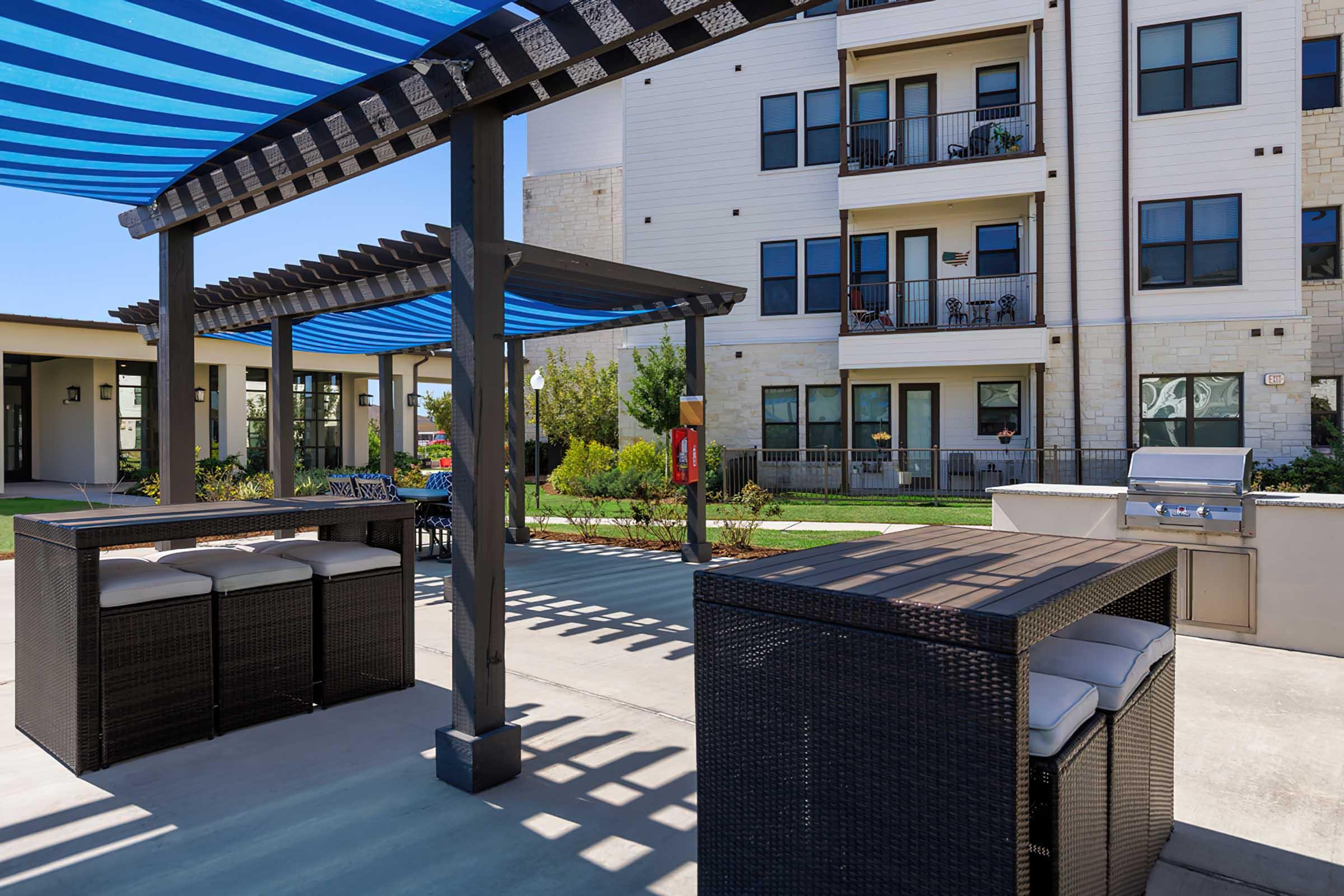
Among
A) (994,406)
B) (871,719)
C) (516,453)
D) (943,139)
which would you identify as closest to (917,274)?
(943,139)

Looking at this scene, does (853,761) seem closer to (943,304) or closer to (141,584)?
(141,584)

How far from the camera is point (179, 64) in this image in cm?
363

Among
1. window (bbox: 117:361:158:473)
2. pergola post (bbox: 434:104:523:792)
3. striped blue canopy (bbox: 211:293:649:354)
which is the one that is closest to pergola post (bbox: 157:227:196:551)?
striped blue canopy (bbox: 211:293:649:354)

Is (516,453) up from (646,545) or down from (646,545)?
up

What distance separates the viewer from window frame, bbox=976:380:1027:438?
1592 cm

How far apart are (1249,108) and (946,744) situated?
17.3 m

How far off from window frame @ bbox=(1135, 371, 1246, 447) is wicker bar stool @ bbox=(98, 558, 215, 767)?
15651 mm

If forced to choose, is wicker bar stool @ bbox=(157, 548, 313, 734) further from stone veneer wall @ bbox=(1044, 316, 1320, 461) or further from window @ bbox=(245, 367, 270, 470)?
window @ bbox=(245, 367, 270, 470)

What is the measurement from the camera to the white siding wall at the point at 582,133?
24.5 metres

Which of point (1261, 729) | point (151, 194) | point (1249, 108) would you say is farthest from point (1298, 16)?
point (151, 194)

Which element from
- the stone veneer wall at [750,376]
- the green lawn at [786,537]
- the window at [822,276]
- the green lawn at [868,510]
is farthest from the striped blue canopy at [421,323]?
the window at [822,276]

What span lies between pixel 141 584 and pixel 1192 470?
6.13 metres

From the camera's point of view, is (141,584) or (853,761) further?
(141,584)

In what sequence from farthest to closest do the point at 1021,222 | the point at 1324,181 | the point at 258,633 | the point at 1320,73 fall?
the point at 1021,222 → the point at 1320,73 → the point at 1324,181 → the point at 258,633
